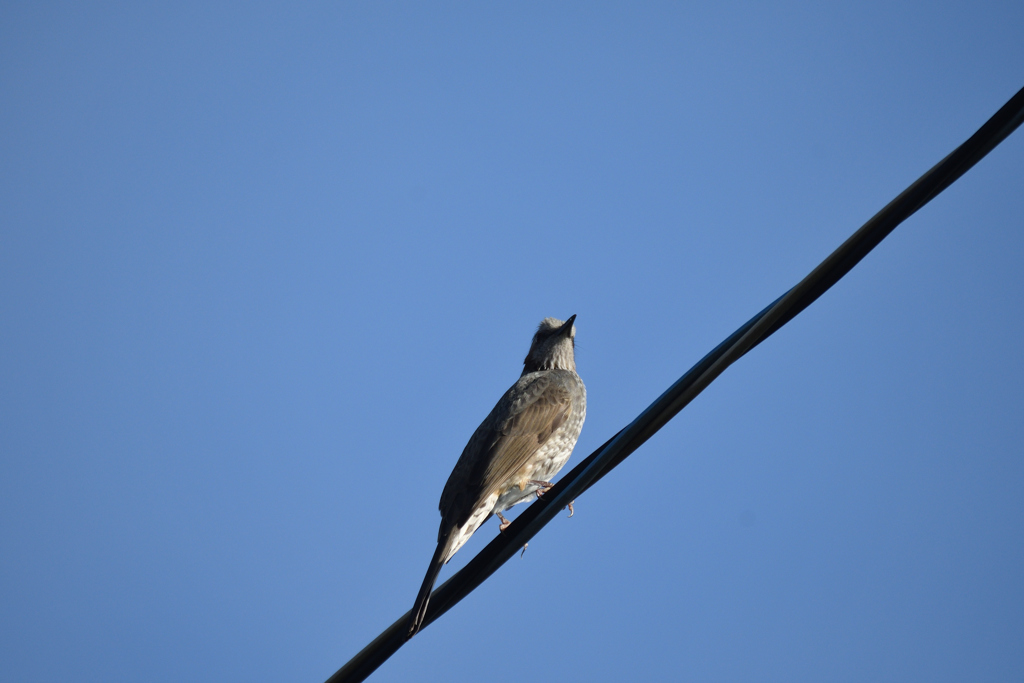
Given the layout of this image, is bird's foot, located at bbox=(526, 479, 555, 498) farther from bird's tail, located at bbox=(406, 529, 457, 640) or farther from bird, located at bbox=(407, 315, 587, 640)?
bird's tail, located at bbox=(406, 529, 457, 640)

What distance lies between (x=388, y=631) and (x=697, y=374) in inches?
64.3

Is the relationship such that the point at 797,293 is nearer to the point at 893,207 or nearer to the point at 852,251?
the point at 852,251

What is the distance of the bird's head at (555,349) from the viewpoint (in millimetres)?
7375

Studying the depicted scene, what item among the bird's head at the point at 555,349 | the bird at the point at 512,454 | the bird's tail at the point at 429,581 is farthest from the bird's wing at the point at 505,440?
the bird's head at the point at 555,349

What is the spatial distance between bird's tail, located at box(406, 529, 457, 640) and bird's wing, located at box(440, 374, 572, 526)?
0.18 metres

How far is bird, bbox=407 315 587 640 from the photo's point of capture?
16.1 feet

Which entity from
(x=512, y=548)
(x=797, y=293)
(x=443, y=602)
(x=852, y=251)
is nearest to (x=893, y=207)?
(x=852, y=251)

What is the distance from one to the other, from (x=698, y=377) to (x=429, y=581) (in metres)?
2.11

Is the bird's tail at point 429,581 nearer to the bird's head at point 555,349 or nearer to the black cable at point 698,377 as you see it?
the black cable at point 698,377

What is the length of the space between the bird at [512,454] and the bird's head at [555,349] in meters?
0.55

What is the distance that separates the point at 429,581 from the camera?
4.02 metres

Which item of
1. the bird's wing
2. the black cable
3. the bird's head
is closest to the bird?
the bird's wing

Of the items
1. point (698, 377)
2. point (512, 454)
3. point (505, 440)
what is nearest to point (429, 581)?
point (512, 454)

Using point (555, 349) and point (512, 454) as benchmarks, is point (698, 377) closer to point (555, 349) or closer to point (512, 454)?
point (512, 454)
